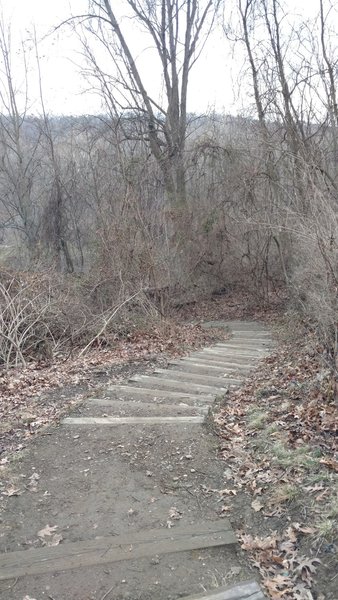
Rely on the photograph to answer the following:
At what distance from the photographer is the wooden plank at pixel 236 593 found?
2785mm

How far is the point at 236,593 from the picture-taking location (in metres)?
2.82


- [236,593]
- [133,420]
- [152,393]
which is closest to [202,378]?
[152,393]

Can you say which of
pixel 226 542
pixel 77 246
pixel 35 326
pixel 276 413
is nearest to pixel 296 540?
pixel 226 542

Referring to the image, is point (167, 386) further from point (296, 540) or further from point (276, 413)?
point (296, 540)

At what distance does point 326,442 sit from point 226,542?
4.75 ft

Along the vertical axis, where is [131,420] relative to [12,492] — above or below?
above

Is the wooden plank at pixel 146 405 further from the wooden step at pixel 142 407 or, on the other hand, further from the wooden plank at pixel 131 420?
the wooden plank at pixel 131 420

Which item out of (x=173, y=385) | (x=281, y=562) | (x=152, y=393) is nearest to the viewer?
(x=281, y=562)

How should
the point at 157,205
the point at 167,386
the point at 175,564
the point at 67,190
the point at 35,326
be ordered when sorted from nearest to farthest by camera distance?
the point at 175,564 < the point at 167,386 < the point at 35,326 < the point at 157,205 < the point at 67,190

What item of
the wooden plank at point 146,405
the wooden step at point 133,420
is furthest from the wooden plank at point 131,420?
the wooden plank at point 146,405

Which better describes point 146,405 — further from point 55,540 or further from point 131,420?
point 55,540

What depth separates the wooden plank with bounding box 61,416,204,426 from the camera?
5.23m

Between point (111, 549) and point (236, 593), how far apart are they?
0.89m

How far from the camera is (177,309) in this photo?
49.4ft
